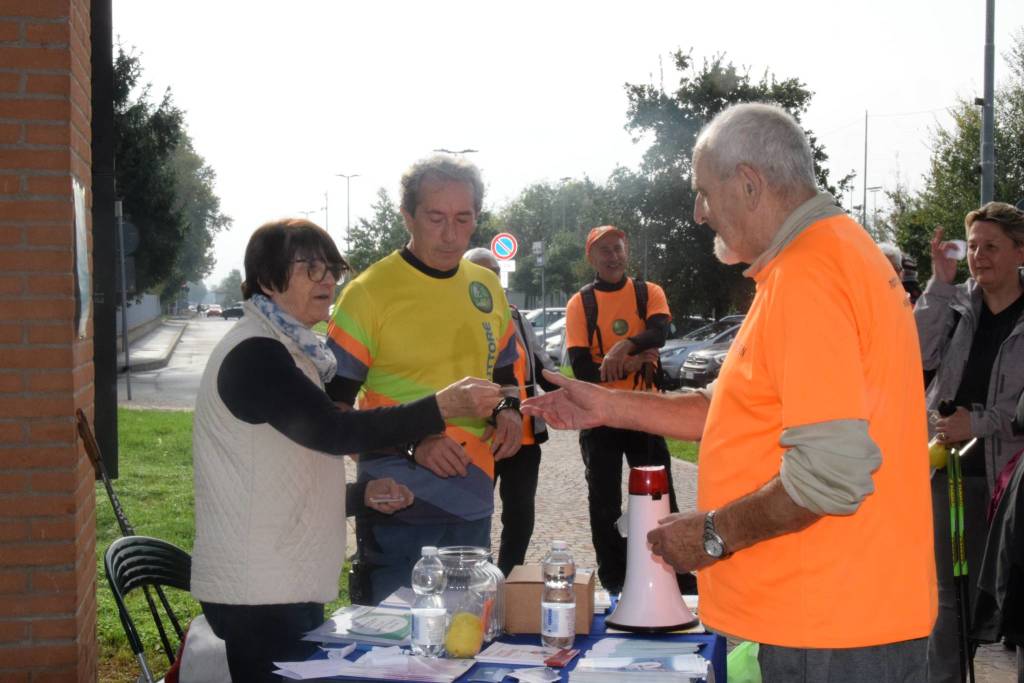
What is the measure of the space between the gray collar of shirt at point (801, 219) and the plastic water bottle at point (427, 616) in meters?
1.15

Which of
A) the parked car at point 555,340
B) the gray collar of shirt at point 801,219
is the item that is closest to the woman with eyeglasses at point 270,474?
the gray collar of shirt at point 801,219

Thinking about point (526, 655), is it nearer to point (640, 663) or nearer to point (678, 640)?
point (640, 663)

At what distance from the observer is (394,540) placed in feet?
12.3

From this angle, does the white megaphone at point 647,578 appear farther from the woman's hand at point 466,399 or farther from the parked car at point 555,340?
the parked car at point 555,340

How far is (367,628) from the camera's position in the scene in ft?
9.74

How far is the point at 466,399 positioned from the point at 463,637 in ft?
2.09

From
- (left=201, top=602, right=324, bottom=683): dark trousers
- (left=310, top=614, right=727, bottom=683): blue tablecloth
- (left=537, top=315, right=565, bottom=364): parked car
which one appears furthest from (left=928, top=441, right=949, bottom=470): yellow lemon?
(left=537, top=315, right=565, bottom=364): parked car

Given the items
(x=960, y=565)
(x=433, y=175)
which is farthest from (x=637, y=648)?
(x=960, y=565)

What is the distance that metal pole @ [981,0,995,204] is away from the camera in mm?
18719

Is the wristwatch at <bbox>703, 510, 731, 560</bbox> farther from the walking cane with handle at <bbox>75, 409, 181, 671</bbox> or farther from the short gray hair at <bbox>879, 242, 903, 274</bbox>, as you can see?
the short gray hair at <bbox>879, 242, 903, 274</bbox>

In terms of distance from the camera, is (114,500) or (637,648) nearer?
(637,648)

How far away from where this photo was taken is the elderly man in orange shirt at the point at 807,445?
225 centimetres

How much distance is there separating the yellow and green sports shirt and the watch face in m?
1.45

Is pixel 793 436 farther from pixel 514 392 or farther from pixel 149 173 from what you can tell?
pixel 149 173
